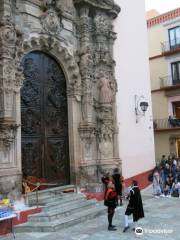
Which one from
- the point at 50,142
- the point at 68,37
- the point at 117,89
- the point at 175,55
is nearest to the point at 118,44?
the point at 117,89

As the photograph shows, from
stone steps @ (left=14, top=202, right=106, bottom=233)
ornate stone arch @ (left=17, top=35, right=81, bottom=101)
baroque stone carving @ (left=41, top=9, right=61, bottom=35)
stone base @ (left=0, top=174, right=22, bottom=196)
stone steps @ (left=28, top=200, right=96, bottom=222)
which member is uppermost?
baroque stone carving @ (left=41, top=9, right=61, bottom=35)

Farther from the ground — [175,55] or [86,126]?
[175,55]

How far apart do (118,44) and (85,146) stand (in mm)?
4538

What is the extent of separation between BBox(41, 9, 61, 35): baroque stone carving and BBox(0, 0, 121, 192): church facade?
3cm

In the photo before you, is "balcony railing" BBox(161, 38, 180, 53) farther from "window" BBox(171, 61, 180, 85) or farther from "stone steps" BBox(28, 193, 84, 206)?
"stone steps" BBox(28, 193, 84, 206)

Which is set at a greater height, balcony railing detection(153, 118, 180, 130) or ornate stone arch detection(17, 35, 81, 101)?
ornate stone arch detection(17, 35, 81, 101)

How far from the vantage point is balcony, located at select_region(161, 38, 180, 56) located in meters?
24.2

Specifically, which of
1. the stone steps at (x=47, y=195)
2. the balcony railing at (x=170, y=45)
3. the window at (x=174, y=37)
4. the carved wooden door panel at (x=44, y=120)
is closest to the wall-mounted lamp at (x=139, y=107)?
the carved wooden door panel at (x=44, y=120)

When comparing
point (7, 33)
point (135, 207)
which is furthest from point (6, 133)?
point (135, 207)

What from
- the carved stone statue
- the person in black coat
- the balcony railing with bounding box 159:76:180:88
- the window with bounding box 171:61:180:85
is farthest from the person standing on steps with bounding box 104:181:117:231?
the window with bounding box 171:61:180:85

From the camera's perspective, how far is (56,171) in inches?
416

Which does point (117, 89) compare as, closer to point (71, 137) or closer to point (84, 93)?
point (84, 93)

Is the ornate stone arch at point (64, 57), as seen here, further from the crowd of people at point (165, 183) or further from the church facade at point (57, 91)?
the crowd of people at point (165, 183)

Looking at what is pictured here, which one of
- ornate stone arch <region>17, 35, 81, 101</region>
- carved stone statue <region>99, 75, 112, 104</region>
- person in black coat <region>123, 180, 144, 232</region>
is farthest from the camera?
carved stone statue <region>99, 75, 112, 104</region>
